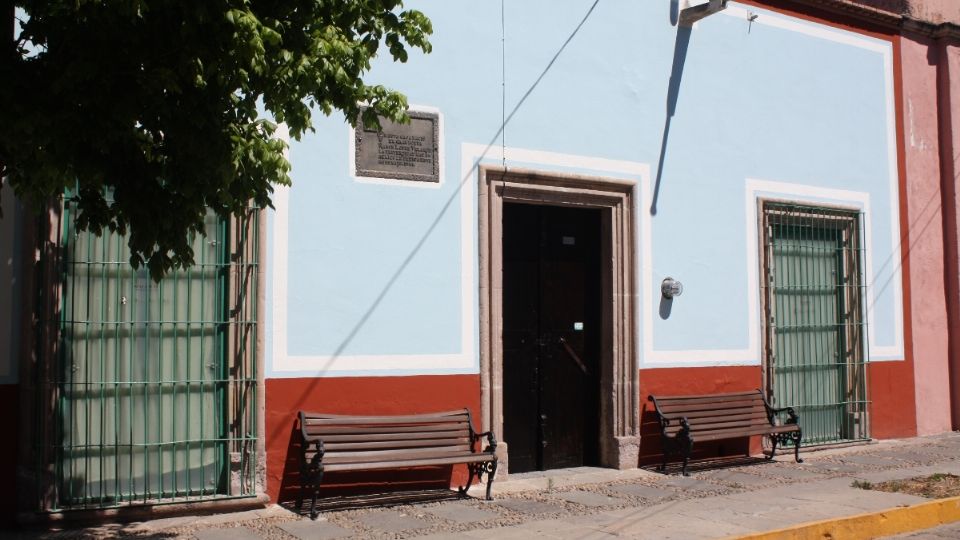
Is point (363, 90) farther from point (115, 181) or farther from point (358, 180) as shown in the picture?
point (358, 180)

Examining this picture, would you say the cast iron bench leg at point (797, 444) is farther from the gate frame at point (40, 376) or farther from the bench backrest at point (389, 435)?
the gate frame at point (40, 376)

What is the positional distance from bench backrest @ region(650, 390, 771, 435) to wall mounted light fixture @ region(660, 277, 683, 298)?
1000 mm

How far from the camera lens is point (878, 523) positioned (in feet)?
23.9

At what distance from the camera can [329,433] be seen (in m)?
7.48

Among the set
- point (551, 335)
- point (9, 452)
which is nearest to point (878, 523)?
point (551, 335)

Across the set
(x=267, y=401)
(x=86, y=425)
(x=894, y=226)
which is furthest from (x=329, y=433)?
(x=894, y=226)

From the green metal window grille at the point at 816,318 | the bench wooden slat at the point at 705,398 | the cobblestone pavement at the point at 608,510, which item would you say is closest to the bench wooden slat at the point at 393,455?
the cobblestone pavement at the point at 608,510

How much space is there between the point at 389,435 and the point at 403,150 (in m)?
2.33

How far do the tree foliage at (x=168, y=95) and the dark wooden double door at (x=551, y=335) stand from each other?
402 centimetres

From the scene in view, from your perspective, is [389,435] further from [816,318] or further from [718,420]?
[816,318]

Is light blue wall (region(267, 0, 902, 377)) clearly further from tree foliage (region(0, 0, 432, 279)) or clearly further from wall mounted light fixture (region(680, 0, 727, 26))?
tree foliage (region(0, 0, 432, 279))

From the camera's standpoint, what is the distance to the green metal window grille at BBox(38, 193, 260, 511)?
677 centimetres

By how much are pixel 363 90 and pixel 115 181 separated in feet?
4.46

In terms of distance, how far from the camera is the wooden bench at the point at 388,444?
7.27 metres
